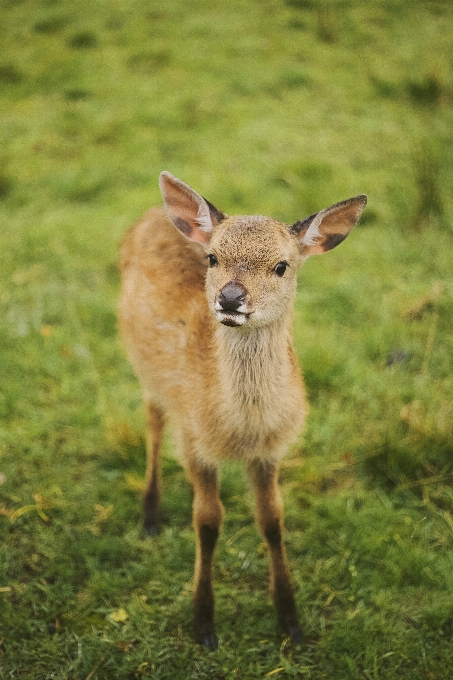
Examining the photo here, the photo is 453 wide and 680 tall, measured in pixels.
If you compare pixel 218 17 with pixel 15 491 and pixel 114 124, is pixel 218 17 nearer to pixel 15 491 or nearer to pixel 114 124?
pixel 114 124

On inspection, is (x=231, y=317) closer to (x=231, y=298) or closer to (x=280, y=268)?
(x=231, y=298)

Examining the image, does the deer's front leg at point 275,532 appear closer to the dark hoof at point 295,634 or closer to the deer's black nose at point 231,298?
the dark hoof at point 295,634

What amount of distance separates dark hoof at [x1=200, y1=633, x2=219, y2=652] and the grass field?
0.13 feet

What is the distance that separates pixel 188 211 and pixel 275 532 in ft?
5.72

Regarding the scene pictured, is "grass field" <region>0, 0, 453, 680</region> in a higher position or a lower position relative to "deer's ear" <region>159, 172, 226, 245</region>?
lower

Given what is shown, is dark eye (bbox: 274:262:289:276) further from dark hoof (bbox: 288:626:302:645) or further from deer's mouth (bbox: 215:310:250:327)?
dark hoof (bbox: 288:626:302:645)

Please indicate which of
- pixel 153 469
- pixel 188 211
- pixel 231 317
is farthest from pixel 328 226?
pixel 153 469

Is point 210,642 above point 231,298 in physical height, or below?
below

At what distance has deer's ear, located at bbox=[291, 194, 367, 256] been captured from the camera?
9.00 ft

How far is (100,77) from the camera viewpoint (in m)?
8.35

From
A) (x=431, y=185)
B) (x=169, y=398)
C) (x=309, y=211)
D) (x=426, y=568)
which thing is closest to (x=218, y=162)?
(x=309, y=211)

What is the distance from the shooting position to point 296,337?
486 cm

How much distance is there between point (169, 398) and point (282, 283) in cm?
110

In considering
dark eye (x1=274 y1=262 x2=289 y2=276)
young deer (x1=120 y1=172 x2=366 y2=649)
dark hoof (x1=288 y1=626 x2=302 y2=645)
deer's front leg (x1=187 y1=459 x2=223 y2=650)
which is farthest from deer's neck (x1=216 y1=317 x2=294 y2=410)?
dark hoof (x1=288 y1=626 x2=302 y2=645)
